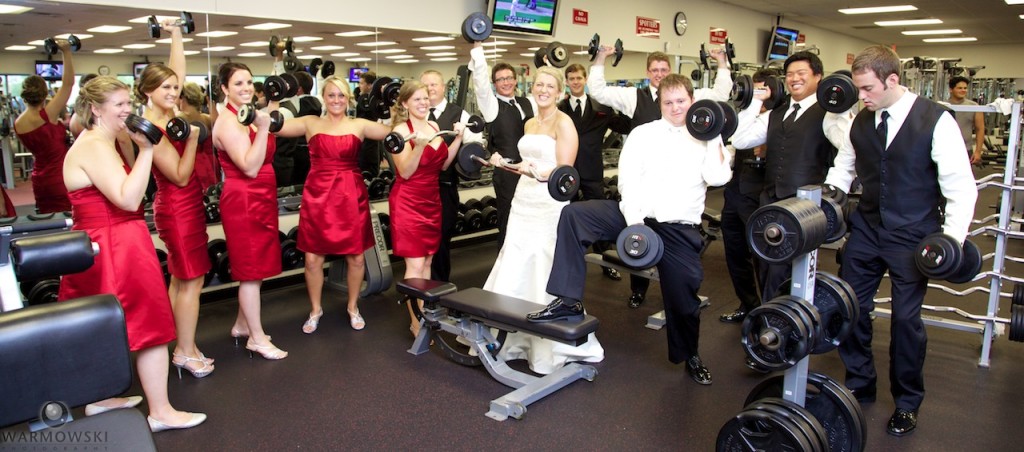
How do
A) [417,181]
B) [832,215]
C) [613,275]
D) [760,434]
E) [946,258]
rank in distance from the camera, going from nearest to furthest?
[760,434], [832,215], [946,258], [417,181], [613,275]

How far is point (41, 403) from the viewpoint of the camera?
1.31 meters

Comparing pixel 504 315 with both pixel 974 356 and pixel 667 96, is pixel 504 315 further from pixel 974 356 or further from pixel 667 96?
pixel 974 356

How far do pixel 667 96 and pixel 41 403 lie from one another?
2354 millimetres

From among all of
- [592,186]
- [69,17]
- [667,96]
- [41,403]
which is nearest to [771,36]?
[592,186]

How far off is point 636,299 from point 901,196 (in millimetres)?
2029

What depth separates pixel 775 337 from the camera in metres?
1.89

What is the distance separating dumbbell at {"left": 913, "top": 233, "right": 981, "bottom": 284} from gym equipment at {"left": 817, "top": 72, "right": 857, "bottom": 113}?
0.63 meters

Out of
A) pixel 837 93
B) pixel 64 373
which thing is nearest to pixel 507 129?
pixel 837 93

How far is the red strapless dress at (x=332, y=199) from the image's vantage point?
3.60 metres

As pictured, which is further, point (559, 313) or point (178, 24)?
point (178, 24)

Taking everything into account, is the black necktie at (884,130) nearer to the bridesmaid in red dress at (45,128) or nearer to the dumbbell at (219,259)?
the dumbbell at (219,259)

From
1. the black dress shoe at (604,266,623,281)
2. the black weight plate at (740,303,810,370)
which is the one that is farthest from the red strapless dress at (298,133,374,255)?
the black weight plate at (740,303,810,370)

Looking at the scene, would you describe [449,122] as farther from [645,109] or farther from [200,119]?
[200,119]

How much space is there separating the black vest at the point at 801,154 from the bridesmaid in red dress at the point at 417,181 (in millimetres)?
1532
